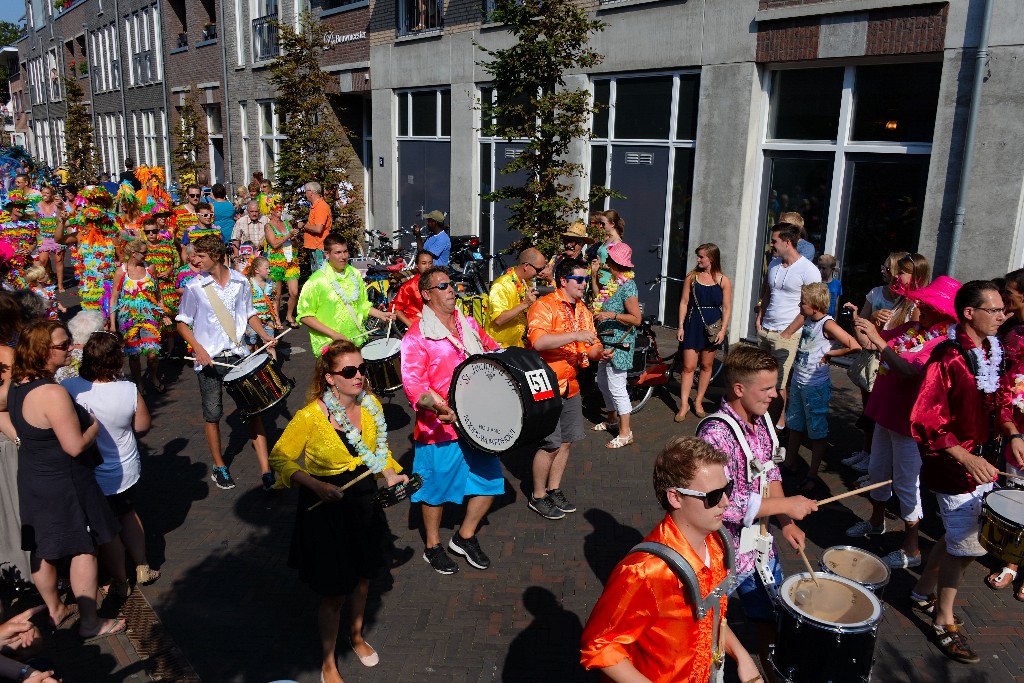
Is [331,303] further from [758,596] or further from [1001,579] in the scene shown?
[1001,579]

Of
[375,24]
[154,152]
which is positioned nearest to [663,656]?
[375,24]

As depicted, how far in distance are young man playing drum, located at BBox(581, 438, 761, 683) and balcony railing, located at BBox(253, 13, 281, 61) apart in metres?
22.0

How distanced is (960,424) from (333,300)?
4.69 metres

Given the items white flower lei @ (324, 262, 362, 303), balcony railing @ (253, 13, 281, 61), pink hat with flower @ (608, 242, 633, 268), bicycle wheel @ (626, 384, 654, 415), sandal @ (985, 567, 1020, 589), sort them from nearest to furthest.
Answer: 1. sandal @ (985, 567, 1020, 589)
2. white flower lei @ (324, 262, 362, 303)
3. pink hat with flower @ (608, 242, 633, 268)
4. bicycle wheel @ (626, 384, 654, 415)
5. balcony railing @ (253, 13, 281, 61)

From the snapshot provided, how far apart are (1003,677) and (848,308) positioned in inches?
108

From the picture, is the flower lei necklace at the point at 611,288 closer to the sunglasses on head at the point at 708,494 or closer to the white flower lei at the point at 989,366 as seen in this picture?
the white flower lei at the point at 989,366

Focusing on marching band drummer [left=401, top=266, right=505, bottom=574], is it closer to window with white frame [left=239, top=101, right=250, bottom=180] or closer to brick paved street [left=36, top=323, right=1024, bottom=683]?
brick paved street [left=36, top=323, right=1024, bottom=683]

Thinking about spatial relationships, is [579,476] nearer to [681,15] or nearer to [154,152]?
[681,15]

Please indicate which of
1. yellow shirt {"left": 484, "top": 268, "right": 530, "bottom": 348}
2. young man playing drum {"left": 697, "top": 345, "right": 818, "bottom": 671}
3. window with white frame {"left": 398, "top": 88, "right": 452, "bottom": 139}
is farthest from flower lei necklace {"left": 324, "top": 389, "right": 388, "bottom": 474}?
window with white frame {"left": 398, "top": 88, "right": 452, "bottom": 139}

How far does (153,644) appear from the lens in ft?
14.8

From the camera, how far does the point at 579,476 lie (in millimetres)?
6820

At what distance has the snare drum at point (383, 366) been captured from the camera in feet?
21.7

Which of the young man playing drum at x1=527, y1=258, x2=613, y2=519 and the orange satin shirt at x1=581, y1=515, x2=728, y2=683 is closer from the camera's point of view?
the orange satin shirt at x1=581, y1=515, x2=728, y2=683

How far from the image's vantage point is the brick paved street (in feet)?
14.0
